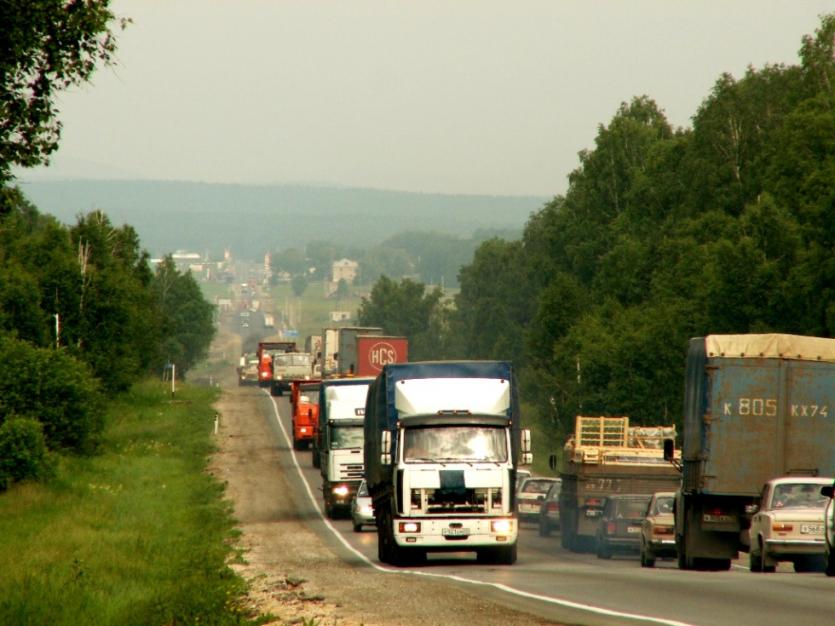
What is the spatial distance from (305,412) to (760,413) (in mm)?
43585

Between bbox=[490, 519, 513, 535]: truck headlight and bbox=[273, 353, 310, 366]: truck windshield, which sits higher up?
bbox=[273, 353, 310, 366]: truck windshield

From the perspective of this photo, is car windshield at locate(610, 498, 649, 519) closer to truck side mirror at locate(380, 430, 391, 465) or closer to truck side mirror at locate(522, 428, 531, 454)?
truck side mirror at locate(522, 428, 531, 454)

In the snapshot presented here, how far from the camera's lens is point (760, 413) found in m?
26.3

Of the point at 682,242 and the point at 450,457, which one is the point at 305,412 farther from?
the point at 450,457

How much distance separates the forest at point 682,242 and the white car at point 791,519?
1369 inches

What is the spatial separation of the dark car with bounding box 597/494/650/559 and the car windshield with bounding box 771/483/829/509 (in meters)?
10.5

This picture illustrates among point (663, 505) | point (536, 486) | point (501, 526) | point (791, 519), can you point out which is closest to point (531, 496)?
point (536, 486)

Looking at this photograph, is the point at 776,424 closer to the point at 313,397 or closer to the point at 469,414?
the point at 469,414

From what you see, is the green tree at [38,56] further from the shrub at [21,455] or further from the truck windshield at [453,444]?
the shrub at [21,455]

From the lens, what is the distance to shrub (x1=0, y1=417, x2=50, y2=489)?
51.9 m

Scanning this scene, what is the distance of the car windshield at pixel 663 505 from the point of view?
3219 centimetres

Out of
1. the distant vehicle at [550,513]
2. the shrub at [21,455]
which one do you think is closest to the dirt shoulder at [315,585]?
the shrub at [21,455]

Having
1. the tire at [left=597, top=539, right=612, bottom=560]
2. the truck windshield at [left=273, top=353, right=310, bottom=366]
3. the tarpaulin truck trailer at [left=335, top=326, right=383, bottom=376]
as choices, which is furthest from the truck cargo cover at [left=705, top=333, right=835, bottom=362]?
the truck windshield at [left=273, top=353, right=310, bottom=366]

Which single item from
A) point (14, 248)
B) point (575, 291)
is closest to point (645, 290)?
point (575, 291)
